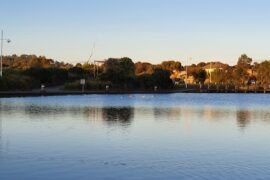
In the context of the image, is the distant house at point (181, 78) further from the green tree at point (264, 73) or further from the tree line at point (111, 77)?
the green tree at point (264, 73)

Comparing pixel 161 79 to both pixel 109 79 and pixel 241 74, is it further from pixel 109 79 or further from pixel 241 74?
pixel 241 74

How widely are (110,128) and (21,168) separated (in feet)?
35.3

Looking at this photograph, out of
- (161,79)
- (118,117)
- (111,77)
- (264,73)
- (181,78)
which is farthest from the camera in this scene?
(181,78)

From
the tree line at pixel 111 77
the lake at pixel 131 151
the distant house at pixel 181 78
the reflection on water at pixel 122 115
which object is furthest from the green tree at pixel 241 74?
the lake at pixel 131 151

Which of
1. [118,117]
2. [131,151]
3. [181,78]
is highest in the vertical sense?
[181,78]

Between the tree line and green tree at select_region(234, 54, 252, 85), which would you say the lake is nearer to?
the tree line

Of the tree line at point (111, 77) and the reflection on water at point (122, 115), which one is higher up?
the tree line at point (111, 77)

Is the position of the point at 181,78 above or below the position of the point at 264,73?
below

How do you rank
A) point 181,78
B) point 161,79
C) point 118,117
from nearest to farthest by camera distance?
1. point 118,117
2. point 161,79
3. point 181,78

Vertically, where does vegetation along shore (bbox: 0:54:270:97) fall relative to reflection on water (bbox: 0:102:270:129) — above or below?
above

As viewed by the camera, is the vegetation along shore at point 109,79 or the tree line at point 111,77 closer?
the vegetation along shore at point 109,79

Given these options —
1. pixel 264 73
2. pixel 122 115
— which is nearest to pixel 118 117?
pixel 122 115

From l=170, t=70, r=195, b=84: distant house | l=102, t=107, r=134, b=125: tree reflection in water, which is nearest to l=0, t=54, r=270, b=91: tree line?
l=170, t=70, r=195, b=84: distant house

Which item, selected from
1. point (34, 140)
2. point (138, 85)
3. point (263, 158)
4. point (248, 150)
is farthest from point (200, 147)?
point (138, 85)
